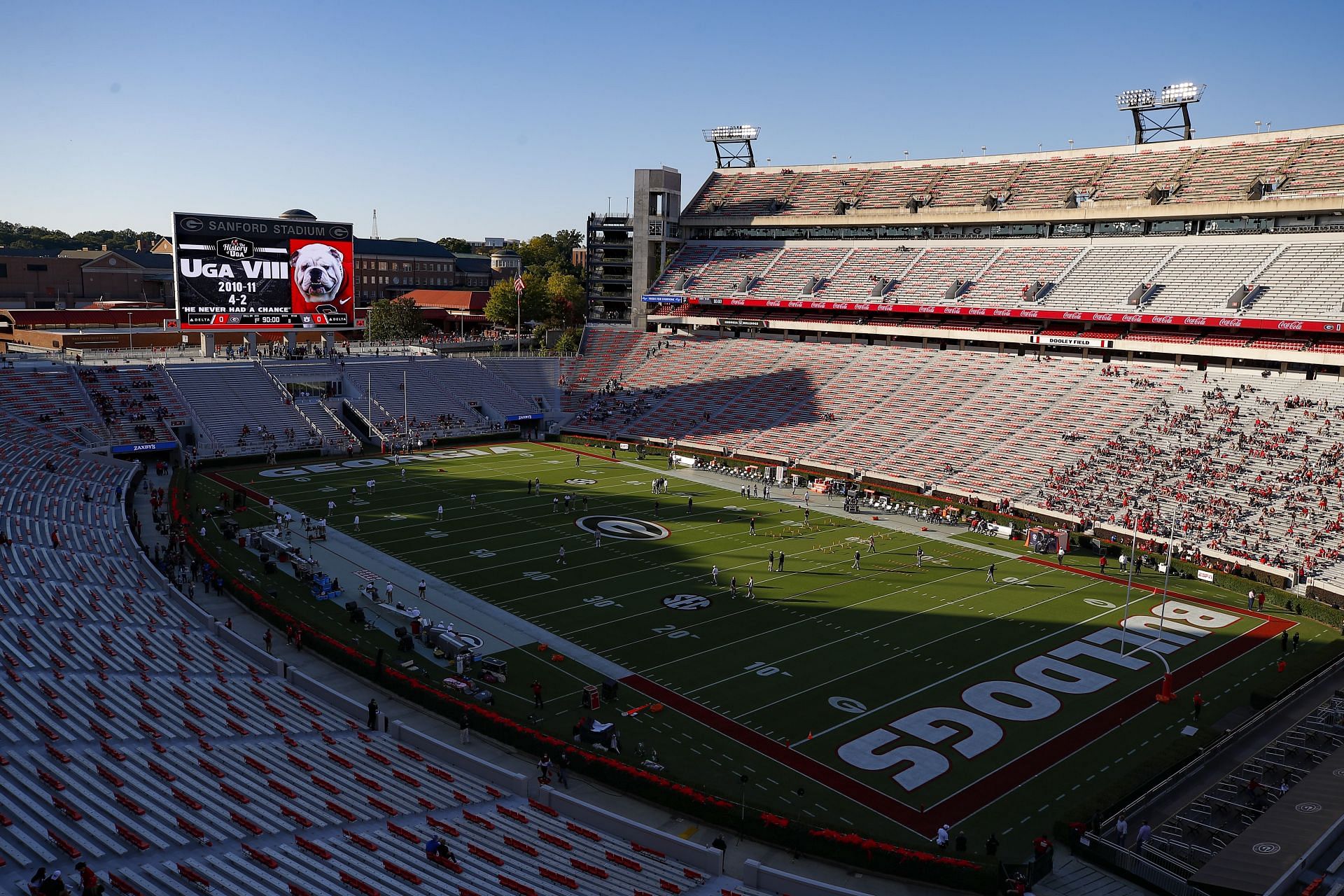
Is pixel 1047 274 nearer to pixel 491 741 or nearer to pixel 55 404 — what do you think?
pixel 491 741

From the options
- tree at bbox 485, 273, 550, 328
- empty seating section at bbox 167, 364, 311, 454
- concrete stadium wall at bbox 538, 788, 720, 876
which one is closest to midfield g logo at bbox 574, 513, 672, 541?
concrete stadium wall at bbox 538, 788, 720, 876

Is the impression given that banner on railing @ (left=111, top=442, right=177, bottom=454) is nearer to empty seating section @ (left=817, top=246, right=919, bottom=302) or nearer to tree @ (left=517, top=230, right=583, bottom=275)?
empty seating section @ (left=817, top=246, right=919, bottom=302)

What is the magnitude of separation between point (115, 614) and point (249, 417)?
32.8 m

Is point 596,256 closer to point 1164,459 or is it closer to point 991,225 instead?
point 991,225

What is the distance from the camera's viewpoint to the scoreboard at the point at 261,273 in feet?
182

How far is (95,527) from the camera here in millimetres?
35469

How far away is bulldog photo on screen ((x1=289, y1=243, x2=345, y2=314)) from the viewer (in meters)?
59.6

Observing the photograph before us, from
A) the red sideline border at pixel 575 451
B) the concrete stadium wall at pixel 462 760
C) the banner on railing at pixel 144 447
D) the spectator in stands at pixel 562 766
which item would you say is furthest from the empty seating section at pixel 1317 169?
the banner on railing at pixel 144 447

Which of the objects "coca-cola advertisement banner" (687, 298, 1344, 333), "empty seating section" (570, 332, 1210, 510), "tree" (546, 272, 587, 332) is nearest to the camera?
"coca-cola advertisement banner" (687, 298, 1344, 333)

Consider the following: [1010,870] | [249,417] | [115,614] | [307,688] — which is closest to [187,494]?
[249,417]

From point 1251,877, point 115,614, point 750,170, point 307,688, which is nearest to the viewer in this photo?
point 1251,877

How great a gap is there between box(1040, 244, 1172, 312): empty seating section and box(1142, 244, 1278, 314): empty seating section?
134cm

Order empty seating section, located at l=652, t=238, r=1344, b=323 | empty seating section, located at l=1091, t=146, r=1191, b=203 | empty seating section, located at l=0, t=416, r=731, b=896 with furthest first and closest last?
empty seating section, located at l=1091, t=146, r=1191, b=203 < empty seating section, located at l=652, t=238, r=1344, b=323 < empty seating section, located at l=0, t=416, r=731, b=896

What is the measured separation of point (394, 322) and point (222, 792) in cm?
7803
